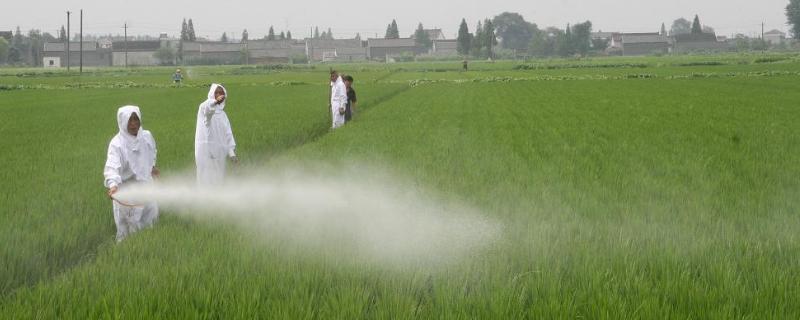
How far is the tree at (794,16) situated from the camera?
93188 millimetres

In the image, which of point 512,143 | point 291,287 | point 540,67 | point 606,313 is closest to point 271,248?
point 291,287

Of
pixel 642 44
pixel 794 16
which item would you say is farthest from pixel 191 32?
pixel 794 16

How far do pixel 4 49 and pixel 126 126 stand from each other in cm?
9965

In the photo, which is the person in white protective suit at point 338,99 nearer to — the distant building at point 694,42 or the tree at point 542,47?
the tree at point 542,47

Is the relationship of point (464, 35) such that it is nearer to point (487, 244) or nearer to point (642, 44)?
point (642, 44)

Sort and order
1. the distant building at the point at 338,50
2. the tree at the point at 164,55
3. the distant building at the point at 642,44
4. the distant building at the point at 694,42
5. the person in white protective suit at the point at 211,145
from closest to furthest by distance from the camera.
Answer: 1. the person in white protective suit at the point at 211,145
2. the tree at the point at 164,55
3. the distant building at the point at 694,42
4. the distant building at the point at 642,44
5. the distant building at the point at 338,50

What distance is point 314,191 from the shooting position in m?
6.78

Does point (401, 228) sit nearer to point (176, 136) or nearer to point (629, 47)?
point (176, 136)

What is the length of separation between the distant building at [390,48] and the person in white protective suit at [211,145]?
358ft

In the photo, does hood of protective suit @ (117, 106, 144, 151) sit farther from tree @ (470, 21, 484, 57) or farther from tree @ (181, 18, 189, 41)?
tree @ (181, 18, 189, 41)

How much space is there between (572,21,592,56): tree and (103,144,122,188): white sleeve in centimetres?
9977

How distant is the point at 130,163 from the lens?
5297 mm

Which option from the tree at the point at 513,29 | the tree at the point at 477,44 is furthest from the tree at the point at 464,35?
the tree at the point at 513,29

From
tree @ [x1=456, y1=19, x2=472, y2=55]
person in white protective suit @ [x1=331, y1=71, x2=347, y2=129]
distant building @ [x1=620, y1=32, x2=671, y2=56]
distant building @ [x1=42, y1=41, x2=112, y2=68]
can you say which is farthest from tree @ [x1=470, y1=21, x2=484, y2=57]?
person in white protective suit @ [x1=331, y1=71, x2=347, y2=129]
